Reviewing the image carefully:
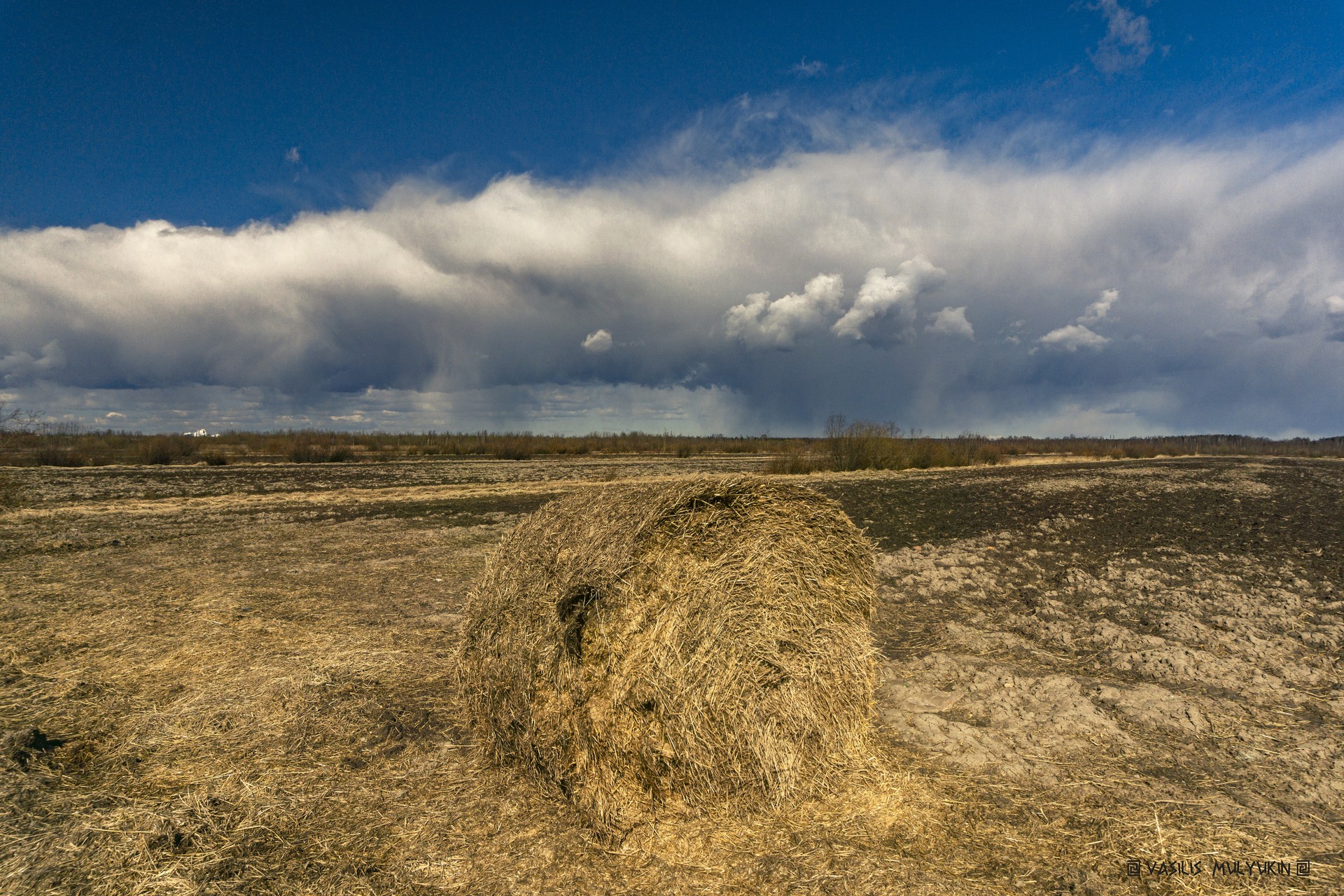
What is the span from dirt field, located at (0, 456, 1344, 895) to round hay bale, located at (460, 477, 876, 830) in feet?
0.99

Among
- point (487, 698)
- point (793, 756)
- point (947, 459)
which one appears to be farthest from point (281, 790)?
point (947, 459)

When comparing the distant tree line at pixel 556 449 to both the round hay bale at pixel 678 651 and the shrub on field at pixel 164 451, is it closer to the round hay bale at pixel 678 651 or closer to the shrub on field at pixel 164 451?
the shrub on field at pixel 164 451

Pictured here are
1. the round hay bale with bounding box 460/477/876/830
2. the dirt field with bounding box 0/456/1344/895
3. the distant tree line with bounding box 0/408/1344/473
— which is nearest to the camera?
the dirt field with bounding box 0/456/1344/895

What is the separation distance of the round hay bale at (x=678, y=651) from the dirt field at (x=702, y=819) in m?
0.30

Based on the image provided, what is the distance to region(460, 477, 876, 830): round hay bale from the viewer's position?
433 centimetres

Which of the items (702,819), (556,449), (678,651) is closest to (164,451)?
(556,449)

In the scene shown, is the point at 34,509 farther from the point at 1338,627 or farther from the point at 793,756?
the point at 1338,627

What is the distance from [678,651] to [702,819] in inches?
42.3

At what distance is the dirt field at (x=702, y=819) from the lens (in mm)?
3611

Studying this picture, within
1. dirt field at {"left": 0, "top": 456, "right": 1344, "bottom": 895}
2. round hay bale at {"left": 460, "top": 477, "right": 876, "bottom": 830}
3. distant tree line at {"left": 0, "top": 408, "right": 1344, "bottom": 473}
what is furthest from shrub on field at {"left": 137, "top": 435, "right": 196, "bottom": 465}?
round hay bale at {"left": 460, "top": 477, "right": 876, "bottom": 830}

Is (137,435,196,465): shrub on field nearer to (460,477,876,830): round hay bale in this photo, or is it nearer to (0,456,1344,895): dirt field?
Answer: (0,456,1344,895): dirt field

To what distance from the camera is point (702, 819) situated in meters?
4.20

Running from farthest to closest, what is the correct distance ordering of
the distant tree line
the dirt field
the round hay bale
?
the distant tree line
the round hay bale
the dirt field

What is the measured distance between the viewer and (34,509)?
1988 cm
